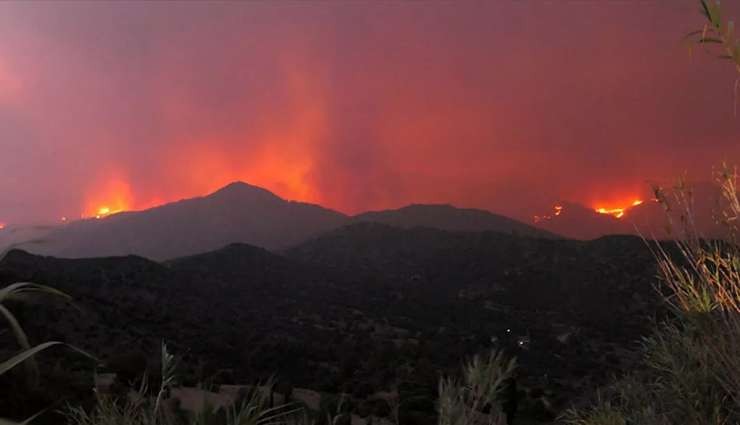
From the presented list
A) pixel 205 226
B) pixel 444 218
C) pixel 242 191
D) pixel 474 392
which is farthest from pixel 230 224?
pixel 474 392

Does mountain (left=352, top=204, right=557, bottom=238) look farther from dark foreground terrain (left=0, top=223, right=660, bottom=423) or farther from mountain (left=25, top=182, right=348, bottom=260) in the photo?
dark foreground terrain (left=0, top=223, right=660, bottom=423)

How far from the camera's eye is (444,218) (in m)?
168

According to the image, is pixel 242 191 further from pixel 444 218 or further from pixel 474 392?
pixel 474 392

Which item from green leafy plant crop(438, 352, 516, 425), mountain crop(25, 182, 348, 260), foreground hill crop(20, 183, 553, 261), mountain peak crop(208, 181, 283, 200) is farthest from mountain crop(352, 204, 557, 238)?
green leafy plant crop(438, 352, 516, 425)

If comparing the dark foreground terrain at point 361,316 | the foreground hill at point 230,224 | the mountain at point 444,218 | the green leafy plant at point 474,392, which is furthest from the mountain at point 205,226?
the green leafy plant at point 474,392

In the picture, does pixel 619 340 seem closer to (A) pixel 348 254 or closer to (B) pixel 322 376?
(B) pixel 322 376

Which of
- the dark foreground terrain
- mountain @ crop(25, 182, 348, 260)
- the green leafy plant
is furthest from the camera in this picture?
mountain @ crop(25, 182, 348, 260)

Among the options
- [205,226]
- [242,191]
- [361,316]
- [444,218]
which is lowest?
[361,316]

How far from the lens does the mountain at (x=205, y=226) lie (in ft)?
454

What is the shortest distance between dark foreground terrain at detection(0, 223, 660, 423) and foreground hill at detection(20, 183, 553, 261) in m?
63.9

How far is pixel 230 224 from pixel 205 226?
7.60 metres

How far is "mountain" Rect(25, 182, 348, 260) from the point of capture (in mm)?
138500

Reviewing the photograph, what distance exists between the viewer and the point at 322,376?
83.3ft

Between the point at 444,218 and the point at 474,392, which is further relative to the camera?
the point at 444,218
